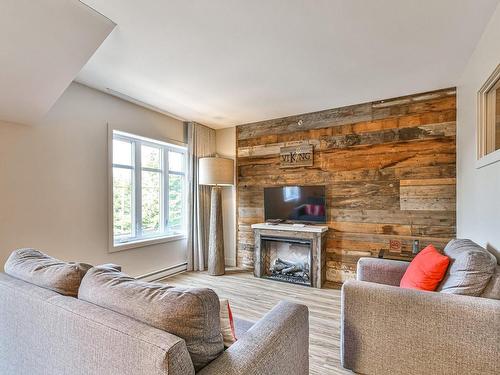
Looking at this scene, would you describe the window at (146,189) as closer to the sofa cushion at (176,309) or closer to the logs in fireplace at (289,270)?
the logs in fireplace at (289,270)

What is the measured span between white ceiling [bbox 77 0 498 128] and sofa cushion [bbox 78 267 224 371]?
5.63 feet

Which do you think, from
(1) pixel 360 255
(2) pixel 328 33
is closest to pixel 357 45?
(2) pixel 328 33

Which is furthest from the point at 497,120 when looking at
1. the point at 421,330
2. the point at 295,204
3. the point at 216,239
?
the point at 216,239

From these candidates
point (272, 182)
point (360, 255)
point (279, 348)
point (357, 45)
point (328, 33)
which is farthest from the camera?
point (272, 182)

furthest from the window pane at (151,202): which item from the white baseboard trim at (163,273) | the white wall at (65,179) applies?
the white baseboard trim at (163,273)

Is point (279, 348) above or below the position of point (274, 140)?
below

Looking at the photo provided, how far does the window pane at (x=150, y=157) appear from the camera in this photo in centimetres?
371

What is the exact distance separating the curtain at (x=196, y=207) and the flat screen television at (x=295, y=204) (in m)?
1.08

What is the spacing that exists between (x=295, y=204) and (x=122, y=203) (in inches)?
94.1

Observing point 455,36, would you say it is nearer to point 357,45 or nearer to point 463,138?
point 357,45

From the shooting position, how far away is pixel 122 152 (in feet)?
11.2

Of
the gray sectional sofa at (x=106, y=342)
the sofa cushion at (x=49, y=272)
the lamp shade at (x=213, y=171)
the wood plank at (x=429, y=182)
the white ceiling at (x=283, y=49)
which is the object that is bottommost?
the gray sectional sofa at (x=106, y=342)

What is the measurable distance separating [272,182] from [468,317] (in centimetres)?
296

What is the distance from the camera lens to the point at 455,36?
6.60 feet
